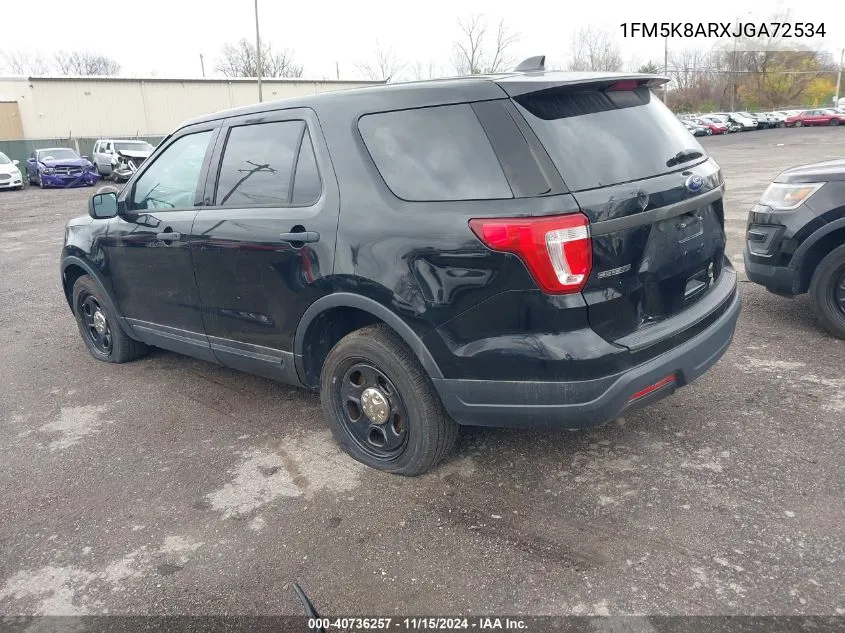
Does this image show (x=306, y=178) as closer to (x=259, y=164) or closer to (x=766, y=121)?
(x=259, y=164)

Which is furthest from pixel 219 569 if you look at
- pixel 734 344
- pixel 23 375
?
pixel 734 344

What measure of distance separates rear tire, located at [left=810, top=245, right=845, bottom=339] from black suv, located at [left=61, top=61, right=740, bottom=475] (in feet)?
5.21

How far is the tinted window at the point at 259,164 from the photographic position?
11.7ft

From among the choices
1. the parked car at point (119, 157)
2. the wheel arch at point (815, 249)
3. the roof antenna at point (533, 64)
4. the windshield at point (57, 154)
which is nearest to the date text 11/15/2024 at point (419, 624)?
the roof antenna at point (533, 64)

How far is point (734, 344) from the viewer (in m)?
4.95

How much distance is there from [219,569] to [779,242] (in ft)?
14.2

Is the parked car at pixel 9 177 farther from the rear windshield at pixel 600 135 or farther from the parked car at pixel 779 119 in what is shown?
the parked car at pixel 779 119

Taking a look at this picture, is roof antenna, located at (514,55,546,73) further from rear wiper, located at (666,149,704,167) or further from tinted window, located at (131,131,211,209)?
tinted window, located at (131,131,211,209)

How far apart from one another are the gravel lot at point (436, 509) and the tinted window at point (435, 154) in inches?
55.2

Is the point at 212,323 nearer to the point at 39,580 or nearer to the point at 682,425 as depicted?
the point at 39,580

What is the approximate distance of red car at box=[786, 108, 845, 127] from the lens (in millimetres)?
51500

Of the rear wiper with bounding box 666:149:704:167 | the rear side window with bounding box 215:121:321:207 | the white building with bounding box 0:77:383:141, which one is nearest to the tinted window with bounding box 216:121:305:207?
the rear side window with bounding box 215:121:321:207

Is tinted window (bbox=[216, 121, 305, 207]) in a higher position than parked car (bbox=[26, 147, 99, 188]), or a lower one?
higher

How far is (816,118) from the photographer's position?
5266cm
